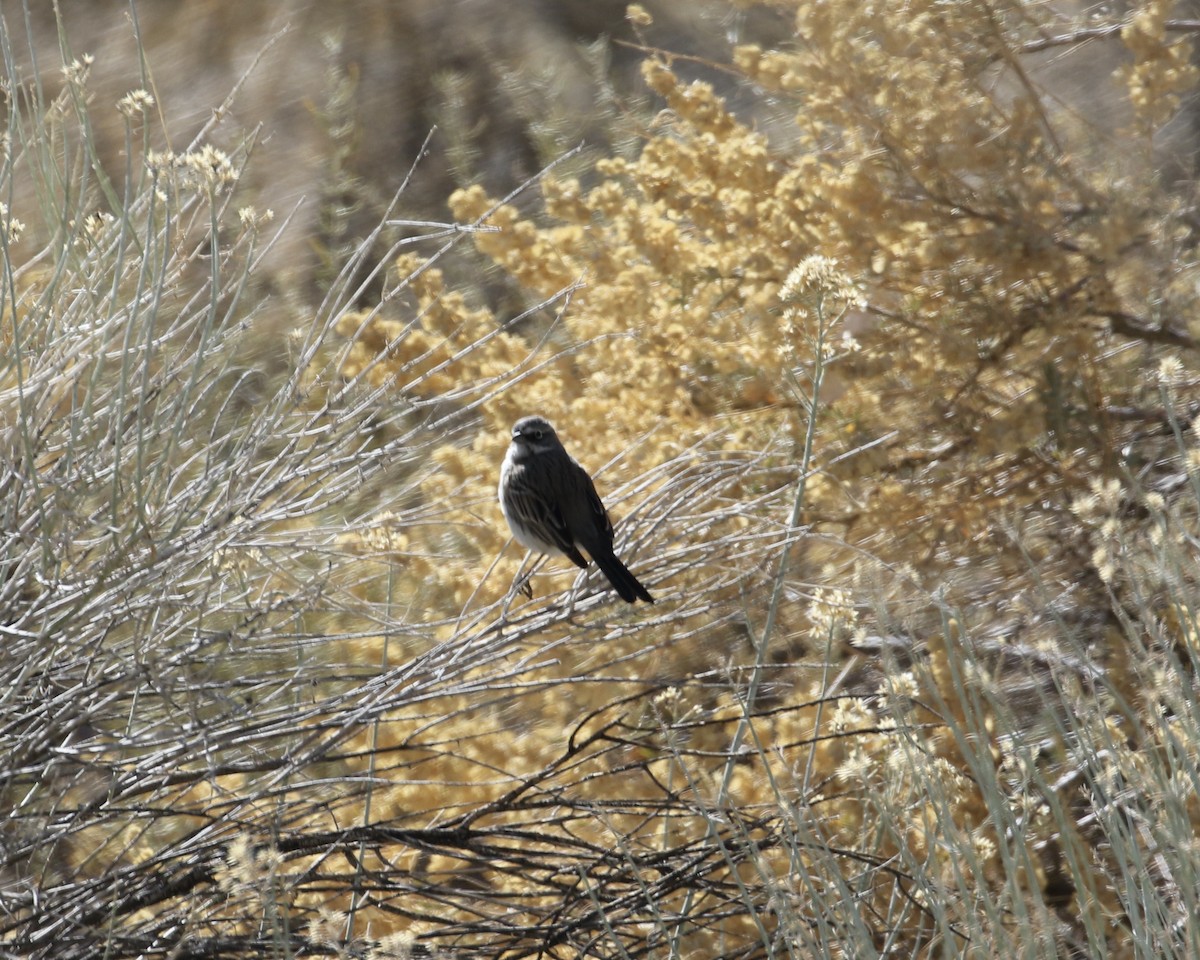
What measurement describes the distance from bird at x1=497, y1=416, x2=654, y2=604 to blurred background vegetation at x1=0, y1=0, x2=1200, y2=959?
7cm

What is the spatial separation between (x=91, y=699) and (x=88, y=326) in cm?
66

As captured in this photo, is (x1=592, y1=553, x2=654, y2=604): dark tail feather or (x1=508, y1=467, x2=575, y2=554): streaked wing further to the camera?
(x1=508, y1=467, x2=575, y2=554): streaked wing

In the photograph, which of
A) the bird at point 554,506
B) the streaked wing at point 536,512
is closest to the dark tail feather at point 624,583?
the bird at point 554,506

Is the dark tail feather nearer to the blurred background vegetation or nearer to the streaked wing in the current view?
the blurred background vegetation

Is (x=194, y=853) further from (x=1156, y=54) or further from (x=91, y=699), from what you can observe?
(x=1156, y=54)

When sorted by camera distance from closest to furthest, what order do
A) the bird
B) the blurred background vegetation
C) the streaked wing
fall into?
the blurred background vegetation
the bird
the streaked wing

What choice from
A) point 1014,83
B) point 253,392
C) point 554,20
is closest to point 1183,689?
point 1014,83

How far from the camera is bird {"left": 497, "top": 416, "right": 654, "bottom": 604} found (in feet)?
10.3

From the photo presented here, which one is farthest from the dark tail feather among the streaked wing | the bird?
the streaked wing

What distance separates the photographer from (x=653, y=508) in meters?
3.20

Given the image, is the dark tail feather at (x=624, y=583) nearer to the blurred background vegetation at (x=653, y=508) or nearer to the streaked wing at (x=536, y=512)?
the blurred background vegetation at (x=653, y=508)

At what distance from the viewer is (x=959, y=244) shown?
12.5ft

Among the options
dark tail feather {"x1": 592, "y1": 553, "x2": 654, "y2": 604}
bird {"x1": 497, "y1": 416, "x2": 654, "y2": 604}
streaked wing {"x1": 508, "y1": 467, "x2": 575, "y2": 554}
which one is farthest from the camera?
streaked wing {"x1": 508, "y1": 467, "x2": 575, "y2": 554}

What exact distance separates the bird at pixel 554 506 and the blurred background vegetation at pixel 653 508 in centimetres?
7
